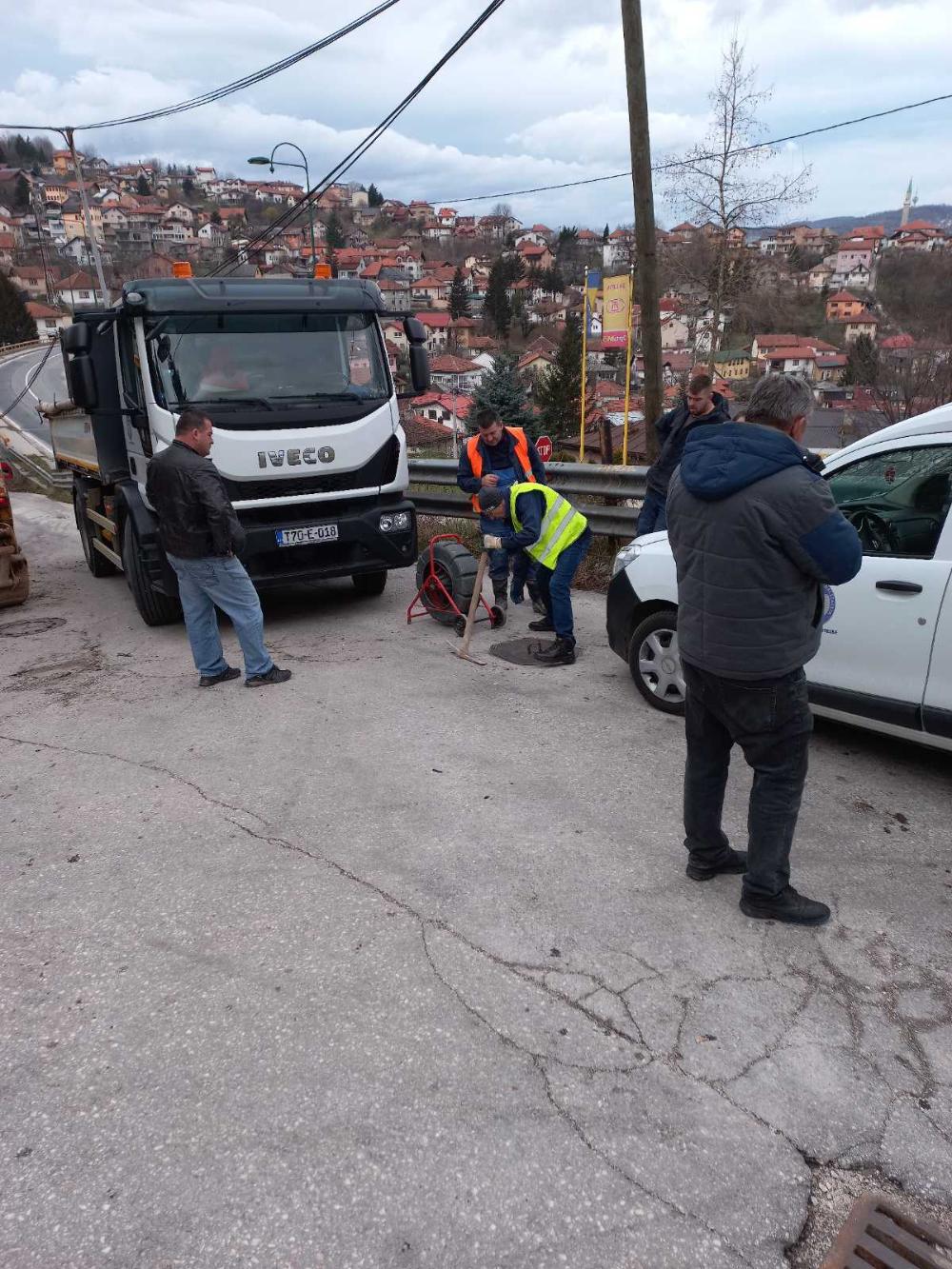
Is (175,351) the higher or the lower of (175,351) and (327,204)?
the lower

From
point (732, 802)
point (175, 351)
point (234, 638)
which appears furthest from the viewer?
point (234, 638)

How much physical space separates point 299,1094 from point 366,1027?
A: 292mm

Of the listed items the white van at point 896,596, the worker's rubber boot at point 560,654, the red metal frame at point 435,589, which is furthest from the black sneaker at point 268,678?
the white van at point 896,596

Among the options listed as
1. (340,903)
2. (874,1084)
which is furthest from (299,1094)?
(874,1084)

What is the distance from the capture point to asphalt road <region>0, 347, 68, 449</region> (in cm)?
3894

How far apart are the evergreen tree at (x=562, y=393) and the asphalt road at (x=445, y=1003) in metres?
42.5

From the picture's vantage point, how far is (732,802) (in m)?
3.78

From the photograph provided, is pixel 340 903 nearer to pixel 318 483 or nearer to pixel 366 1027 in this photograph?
pixel 366 1027

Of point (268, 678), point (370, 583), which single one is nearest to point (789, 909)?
point (268, 678)

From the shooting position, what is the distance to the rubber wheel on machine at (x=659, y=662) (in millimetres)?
4688

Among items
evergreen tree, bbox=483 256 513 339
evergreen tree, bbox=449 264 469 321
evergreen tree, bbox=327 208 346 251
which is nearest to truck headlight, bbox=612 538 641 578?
evergreen tree, bbox=327 208 346 251

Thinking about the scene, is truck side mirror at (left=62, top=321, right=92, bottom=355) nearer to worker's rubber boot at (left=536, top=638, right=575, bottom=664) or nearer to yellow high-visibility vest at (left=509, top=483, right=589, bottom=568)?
yellow high-visibility vest at (left=509, top=483, right=589, bottom=568)

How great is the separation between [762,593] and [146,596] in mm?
5494

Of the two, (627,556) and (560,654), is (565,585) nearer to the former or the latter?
(560,654)
